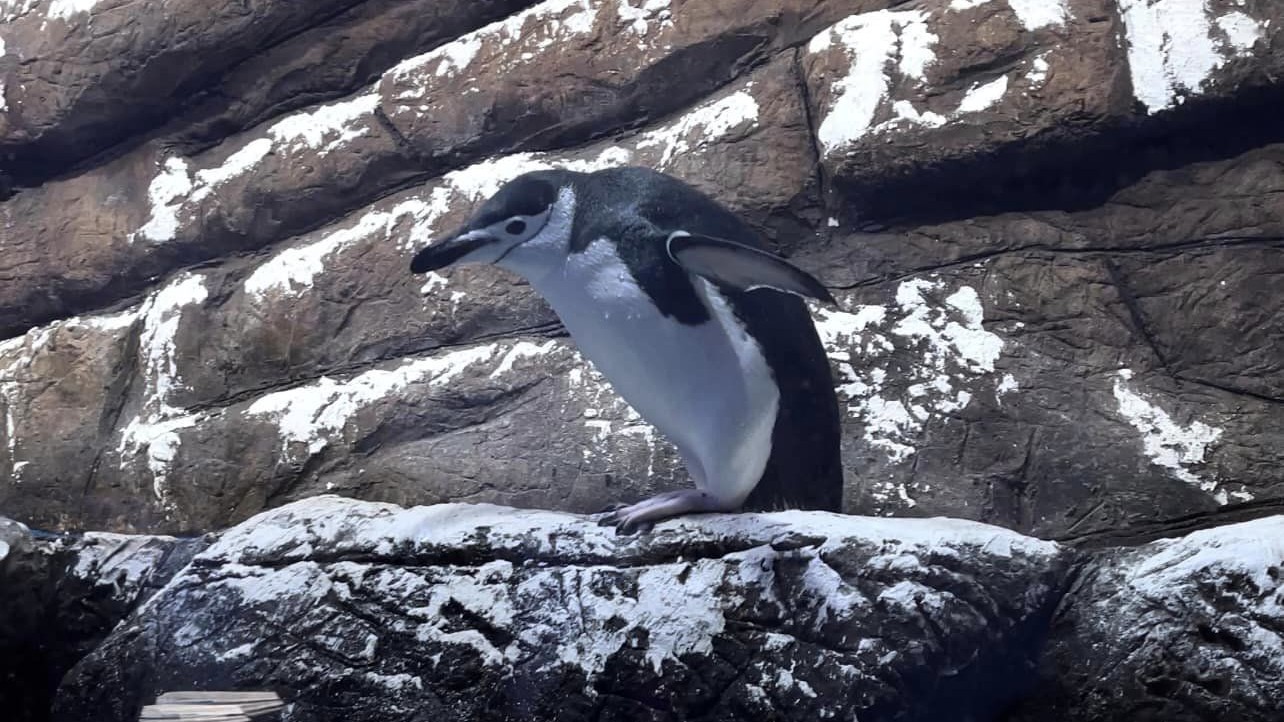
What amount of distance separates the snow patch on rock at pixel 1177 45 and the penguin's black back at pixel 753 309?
0.77 metres

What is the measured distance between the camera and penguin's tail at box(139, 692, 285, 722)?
1.44 m

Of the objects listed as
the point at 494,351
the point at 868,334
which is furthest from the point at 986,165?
the point at 494,351

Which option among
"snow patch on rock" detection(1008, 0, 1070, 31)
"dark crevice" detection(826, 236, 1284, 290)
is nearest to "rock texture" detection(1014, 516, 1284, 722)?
"dark crevice" detection(826, 236, 1284, 290)

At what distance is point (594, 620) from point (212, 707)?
566 millimetres

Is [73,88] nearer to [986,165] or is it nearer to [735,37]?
[735,37]

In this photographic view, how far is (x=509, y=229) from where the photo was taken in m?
1.70

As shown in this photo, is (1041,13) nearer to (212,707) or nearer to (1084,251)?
(1084,251)

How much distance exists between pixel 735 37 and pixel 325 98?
1.03 m

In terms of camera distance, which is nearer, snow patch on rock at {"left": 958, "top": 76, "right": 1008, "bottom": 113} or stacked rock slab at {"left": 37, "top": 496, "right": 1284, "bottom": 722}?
stacked rock slab at {"left": 37, "top": 496, "right": 1284, "bottom": 722}

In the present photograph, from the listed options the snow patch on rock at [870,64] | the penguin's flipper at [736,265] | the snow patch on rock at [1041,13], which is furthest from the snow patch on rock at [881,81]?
the penguin's flipper at [736,265]

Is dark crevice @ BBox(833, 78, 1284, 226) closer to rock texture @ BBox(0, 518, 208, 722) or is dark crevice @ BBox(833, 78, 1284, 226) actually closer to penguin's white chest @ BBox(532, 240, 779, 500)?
penguin's white chest @ BBox(532, 240, 779, 500)

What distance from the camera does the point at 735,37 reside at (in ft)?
7.27

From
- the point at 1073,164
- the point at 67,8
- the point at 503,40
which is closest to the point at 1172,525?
the point at 1073,164

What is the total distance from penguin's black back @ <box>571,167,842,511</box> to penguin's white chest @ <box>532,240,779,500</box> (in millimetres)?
17
